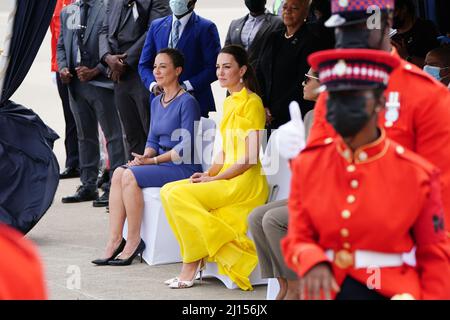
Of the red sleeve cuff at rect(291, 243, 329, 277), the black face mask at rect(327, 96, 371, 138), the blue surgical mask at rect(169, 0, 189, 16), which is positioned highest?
the blue surgical mask at rect(169, 0, 189, 16)

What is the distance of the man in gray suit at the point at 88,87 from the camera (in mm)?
9031

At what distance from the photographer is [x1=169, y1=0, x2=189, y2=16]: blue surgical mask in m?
7.89

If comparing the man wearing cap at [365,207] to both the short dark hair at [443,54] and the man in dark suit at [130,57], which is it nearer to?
the short dark hair at [443,54]

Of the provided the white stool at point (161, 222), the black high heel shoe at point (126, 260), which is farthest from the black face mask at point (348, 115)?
the black high heel shoe at point (126, 260)

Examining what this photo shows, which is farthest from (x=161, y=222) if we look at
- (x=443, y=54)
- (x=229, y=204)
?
(x=443, y=54)

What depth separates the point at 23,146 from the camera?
7.68 m

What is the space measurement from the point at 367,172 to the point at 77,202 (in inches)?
260

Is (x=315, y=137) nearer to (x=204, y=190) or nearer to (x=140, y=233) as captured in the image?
(x=204, y=190)

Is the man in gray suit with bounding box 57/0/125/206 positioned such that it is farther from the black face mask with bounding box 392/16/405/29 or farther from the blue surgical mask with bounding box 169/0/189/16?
the black face mask with bounding box 392/16/405/29

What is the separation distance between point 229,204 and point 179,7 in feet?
6.73

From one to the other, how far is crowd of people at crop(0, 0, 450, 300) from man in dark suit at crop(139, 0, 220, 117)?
0.01 m

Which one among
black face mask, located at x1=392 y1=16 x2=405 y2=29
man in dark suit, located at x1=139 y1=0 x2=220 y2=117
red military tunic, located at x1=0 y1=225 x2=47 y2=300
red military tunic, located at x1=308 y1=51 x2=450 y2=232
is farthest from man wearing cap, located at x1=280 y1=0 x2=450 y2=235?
man in dark suit, located at x1=139 y1=0 x2=220 y2=117

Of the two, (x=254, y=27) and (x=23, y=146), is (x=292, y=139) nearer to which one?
(x=254, y=27)

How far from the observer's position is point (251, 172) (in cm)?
644
